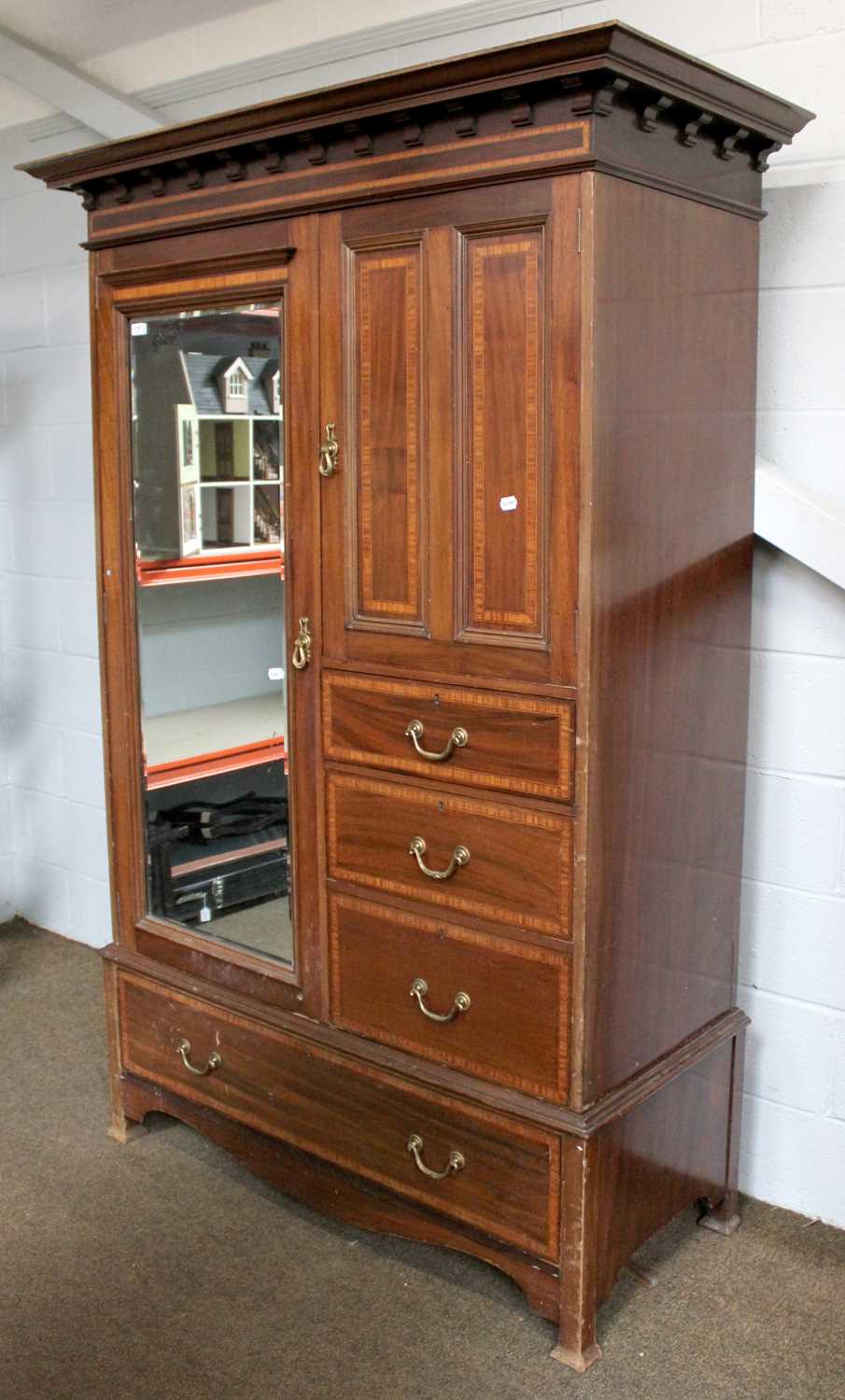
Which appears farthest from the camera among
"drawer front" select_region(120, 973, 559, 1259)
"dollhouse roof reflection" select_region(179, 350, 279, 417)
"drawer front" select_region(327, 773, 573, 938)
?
"dollhouse roof reflection" select_region(179, 350, 279, 417)

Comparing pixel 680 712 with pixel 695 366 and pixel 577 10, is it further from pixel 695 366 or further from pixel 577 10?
pixel 577 10

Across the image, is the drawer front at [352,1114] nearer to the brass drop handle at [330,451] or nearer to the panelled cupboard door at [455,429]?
the panelled cupboard door at [455,429]

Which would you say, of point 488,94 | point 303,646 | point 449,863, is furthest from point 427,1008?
point 488,94

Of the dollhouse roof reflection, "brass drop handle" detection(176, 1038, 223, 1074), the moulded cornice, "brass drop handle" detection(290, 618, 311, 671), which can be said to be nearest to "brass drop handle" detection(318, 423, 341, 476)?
the dollhouse roof reflection

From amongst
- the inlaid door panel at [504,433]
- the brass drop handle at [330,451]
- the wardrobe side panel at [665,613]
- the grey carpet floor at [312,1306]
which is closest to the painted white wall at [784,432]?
the wardrobe side panel at [665,613]

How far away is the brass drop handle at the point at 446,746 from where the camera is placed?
1915 mm

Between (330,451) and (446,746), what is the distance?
467 millimetres

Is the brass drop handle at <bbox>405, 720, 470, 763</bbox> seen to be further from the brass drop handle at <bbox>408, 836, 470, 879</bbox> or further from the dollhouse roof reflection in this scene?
the dollhouse roof reflection

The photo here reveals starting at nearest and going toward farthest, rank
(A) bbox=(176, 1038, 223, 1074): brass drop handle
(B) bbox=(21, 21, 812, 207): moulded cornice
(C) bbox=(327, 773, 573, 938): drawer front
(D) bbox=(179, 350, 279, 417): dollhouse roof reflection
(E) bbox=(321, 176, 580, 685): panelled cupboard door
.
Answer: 1. (B) bbox=(21, 21, 812, 207): moulded cornice
2. (E) bbox=(321, 176, 580, 685): panelled cupboard door
3. (C) bbox=(327, 773, 573, 938): drawer front
4. (D) bbox=(179, 350, 279, 417): dollhouse roof reflection
5. (A) bbox=(176, 1038, 223, 1074): brass drop handle

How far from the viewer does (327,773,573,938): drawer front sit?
1.86m

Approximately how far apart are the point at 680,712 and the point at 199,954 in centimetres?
95

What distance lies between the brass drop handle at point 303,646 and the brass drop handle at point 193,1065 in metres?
0.73

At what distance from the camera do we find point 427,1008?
80.0 inches

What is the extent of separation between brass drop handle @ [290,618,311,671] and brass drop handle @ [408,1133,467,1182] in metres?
0.74
